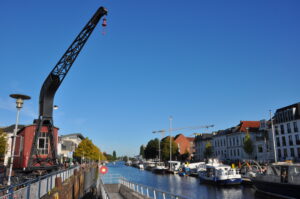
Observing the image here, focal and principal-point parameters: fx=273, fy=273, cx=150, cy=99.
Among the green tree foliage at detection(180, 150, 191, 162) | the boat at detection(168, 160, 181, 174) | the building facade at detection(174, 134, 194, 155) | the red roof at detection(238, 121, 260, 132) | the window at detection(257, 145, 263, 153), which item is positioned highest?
the red roof at detection(238, 121, 260, 132)

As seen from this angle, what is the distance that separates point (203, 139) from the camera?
3994 inches

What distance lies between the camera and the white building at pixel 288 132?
56.6m

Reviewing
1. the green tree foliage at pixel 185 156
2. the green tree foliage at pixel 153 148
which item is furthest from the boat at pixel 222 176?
the green tree foliage at pixel 153 148

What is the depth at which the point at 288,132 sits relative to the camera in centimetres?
5922

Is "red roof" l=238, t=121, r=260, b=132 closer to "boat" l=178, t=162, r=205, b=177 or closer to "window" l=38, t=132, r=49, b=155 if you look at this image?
"boat" l=178, t=162, r=205, b=177

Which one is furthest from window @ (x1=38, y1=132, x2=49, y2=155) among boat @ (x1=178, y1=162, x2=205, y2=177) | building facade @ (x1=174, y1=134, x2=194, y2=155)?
building facade @ (x1=174, y1=134, x2=194, y2=155)

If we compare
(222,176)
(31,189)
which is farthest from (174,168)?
(31,189)

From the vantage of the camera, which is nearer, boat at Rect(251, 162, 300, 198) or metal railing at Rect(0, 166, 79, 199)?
metal railing at Rect(0, 166, 79, 199)

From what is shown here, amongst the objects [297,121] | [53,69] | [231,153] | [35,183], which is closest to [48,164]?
[53,69]

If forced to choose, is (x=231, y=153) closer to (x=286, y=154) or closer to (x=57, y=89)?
(x=286, y=154)

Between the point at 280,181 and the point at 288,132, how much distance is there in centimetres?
3408

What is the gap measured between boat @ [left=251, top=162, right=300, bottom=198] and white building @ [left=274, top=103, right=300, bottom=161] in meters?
27.0

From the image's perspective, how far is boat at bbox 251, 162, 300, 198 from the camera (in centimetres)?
2702

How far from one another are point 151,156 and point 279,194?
10607cm
